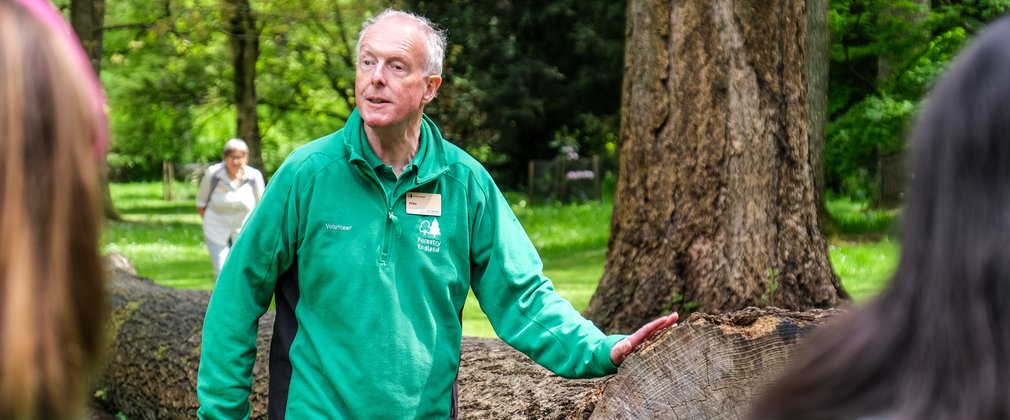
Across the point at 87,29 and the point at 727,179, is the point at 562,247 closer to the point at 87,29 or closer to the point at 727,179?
the point at 727,179

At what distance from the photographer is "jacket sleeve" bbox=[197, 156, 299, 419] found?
3.66 metres

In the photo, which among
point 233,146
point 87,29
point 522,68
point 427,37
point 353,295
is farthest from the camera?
point 522,68

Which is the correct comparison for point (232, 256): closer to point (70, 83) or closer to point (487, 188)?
point (487, 188)

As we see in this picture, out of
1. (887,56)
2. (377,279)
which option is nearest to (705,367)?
(377,279)

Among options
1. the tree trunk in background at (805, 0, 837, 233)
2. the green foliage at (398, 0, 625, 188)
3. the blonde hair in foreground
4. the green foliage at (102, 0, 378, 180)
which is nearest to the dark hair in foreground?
the blonde hair in foreground

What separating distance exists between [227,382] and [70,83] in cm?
228

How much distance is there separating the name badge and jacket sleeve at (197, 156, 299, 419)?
0.35m

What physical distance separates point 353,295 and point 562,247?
45.6 ft

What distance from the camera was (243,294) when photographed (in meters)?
A: 3.70

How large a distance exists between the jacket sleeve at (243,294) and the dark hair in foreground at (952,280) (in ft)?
7.67

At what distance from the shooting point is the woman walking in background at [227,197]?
1199 centimetres

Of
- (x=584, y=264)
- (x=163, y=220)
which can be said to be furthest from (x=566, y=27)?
(x=584, y=264)

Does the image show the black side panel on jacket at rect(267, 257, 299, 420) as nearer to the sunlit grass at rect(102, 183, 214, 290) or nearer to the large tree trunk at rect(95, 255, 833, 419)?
the large tree trunk at rect(95, 255, 833, 419)

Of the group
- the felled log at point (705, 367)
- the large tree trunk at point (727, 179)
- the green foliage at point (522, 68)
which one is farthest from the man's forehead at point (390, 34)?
the green foliage at point (522, 68)
